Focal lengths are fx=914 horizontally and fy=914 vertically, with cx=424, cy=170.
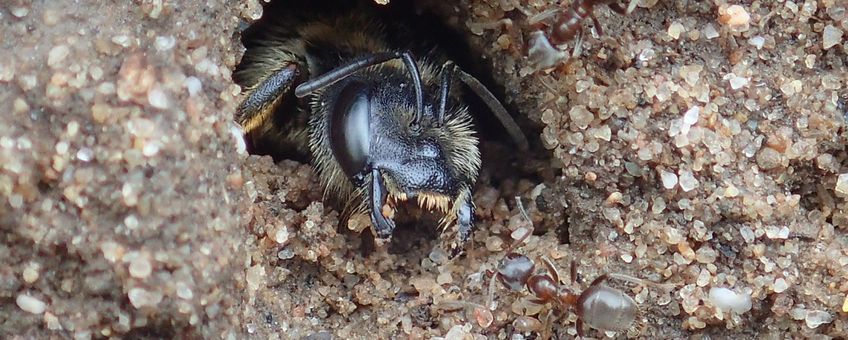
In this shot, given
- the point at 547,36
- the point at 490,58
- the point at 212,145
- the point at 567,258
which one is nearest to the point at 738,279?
the point at 567,258

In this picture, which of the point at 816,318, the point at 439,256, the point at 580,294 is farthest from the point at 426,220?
the point at 816,318

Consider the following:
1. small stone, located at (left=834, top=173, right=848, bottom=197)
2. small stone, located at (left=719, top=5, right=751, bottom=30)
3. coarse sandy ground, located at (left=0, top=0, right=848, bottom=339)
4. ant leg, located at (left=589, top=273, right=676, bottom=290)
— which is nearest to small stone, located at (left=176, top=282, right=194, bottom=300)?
coarse sandy ground, located at (left=0, top=0, right=848, bottom=339)

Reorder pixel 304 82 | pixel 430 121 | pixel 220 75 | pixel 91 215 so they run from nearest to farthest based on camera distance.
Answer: pixel 91 215 → pixel 220 75 → pixel 430 121 → pixel 304 82

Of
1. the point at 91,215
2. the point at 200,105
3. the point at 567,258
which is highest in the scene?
the point at 200,105

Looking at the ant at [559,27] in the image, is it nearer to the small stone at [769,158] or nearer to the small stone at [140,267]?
the small stone at [769,158]

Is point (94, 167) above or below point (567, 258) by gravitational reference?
above

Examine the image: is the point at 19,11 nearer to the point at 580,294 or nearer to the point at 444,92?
the point at 444,92

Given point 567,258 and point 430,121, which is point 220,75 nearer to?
point 430,121

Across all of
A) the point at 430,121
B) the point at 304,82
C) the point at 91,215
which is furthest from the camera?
the point at 304,82
